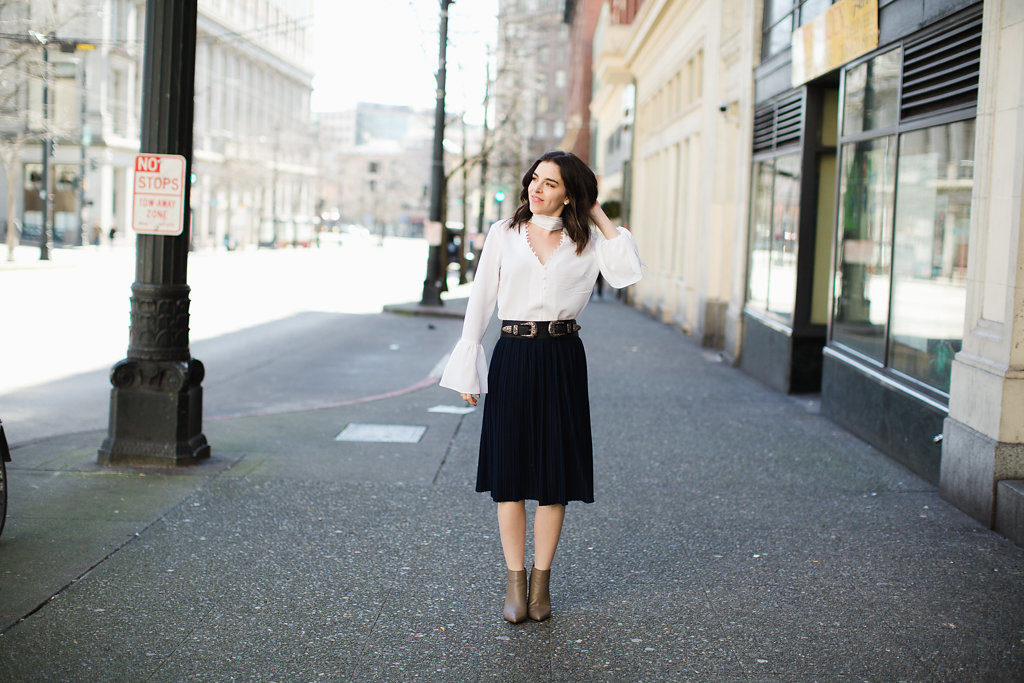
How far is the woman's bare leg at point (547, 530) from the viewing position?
448cm

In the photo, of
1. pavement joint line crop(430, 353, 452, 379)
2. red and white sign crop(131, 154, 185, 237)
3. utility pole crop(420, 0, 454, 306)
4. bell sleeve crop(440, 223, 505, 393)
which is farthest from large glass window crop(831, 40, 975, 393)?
utility pole crop(420, 0, 454, 306)

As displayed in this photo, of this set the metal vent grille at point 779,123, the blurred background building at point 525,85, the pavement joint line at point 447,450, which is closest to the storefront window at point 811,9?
the metal vent grille at point 779,123

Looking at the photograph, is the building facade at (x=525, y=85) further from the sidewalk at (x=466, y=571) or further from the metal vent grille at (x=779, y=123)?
the metal vent grille at (x=779, y=123)

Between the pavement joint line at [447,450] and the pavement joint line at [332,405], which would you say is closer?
the pavement joint line at [447,450]

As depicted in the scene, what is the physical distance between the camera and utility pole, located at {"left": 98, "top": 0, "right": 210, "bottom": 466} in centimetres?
690

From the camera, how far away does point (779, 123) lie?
12.4 meters

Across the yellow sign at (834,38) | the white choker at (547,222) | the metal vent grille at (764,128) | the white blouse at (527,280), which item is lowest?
the white blouse at (527,280)

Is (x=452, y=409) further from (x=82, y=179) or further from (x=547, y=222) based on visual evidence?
(x=82, y=179)

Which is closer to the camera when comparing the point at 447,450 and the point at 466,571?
the point at 466,571

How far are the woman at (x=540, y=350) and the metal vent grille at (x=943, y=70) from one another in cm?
381

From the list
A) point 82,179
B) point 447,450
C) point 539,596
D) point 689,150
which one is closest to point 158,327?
point 447,450

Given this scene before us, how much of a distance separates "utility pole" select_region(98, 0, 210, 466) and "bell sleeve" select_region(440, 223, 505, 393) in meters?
3.06

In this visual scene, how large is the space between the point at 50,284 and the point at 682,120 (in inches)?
628

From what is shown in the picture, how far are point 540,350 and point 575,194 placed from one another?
0.65 meters
